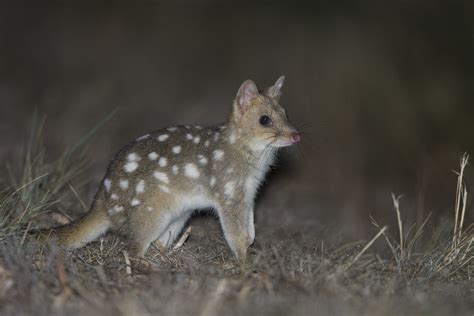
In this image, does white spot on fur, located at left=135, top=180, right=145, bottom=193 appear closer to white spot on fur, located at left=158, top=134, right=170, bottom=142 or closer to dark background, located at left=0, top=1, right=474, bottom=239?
white spot on fur, located at left=158, top=134, right=170, bottom=142

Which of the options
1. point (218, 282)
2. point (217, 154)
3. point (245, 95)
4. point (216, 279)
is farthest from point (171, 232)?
point (218, 282)

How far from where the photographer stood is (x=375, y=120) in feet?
31.3

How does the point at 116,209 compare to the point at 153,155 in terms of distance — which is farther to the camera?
the point at 153,155

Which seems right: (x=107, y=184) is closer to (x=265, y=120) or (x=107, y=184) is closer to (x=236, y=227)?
(x=236, y=227)

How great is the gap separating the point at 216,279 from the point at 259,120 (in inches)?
63.3

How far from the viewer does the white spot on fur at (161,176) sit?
5262 millimetres

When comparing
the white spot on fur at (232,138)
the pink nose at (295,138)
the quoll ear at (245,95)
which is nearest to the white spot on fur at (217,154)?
the white spot on fur at (232,138)

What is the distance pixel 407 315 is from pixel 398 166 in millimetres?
5270

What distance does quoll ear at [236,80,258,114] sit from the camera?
538 centimetres

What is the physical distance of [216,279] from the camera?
4.31m

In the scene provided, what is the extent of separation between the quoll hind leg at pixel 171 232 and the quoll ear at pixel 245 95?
1.08 m

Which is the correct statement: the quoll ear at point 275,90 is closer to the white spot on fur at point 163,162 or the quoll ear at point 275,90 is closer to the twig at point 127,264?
the white spot on fur at point 163,162

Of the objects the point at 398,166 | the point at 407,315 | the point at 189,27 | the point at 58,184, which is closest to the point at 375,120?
the point at 398,166

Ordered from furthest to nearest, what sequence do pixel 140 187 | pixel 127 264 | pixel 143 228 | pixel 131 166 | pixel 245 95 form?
pixel 245 95 < pixel 131 166 < pixel 140 187 < pixel 143 228 < pixel 127 264
